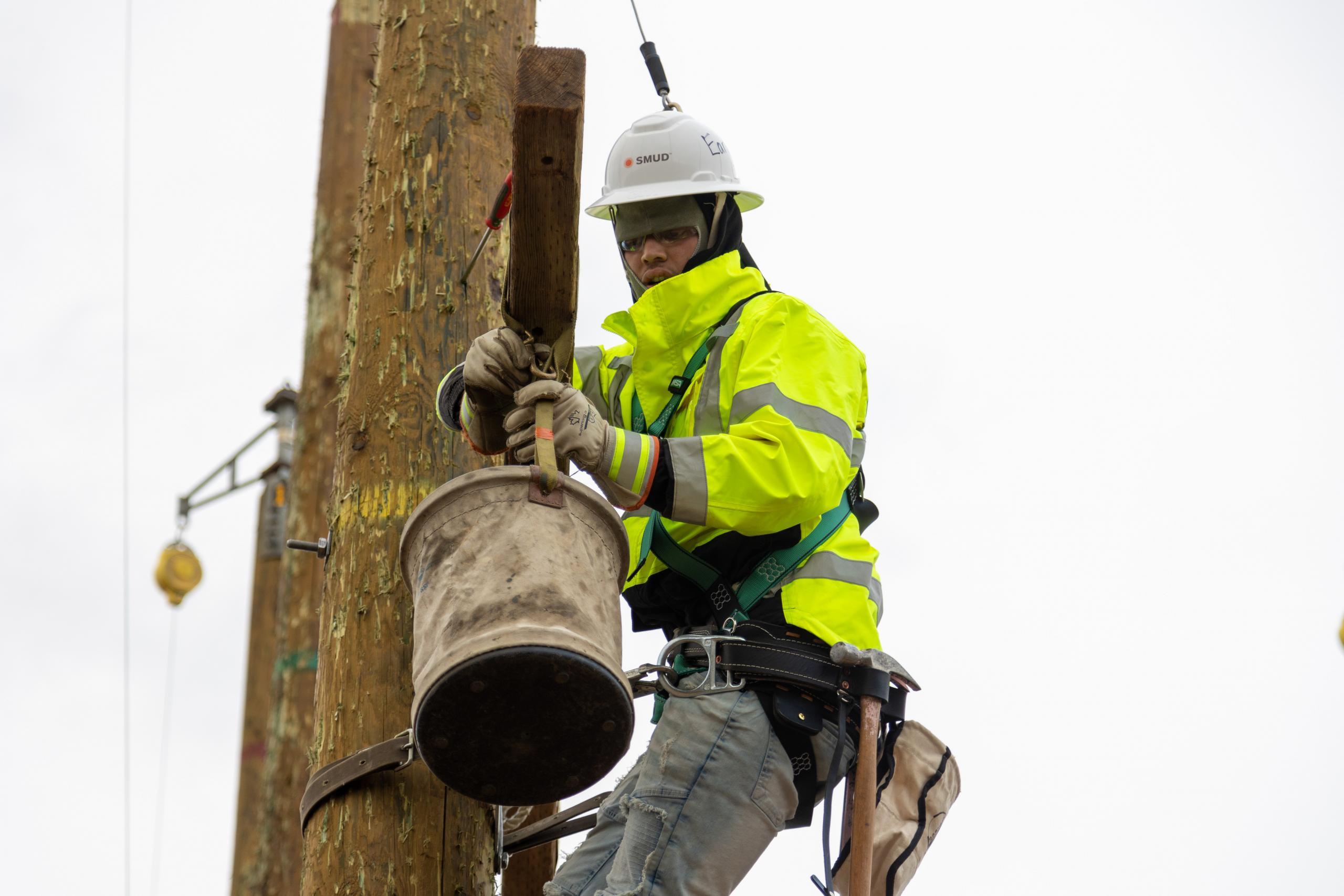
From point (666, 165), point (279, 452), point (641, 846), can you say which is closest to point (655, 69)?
point (666, 165)

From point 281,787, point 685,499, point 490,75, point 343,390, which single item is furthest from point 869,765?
point 281,787

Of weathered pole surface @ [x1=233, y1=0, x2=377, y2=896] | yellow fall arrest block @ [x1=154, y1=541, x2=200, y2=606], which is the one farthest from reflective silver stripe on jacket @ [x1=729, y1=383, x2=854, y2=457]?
yellow fall arrest block @ [x1=154, y1=541, x2=200, y2=606]

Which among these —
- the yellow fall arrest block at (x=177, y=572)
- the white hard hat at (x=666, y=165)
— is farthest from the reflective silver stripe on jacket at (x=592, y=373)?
the yellow fall arrest block at (x=177, y=572)

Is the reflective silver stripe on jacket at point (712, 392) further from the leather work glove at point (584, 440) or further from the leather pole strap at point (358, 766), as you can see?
the leather pole strap at point (358, 766)

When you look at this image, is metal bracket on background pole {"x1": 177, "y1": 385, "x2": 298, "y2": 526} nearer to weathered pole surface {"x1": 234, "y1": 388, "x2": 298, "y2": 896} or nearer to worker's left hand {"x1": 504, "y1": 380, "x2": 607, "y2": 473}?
weathered pole surface {"x1": 234, "y1": 388, "x2": 298, "y2": 896}

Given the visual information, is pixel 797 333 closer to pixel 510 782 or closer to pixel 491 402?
pixel 491 402

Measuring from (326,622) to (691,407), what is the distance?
963mm

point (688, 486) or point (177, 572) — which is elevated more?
point (177, 572)

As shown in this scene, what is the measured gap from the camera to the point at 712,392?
3.61 meters

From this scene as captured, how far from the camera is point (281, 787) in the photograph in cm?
696

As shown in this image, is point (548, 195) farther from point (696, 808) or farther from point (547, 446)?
point (696, 808)

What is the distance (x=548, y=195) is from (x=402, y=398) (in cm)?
90

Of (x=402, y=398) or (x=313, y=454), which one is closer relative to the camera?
(x=402, y=398)

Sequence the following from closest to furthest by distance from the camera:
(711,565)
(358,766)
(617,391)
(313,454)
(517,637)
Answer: (517,637)
(358,766)
(711,565)
(617,391)
(313,454)
